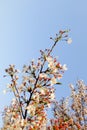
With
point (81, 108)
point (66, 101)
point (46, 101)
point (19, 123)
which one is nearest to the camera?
point (19, 123)

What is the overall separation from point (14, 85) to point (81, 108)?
46.8 feet

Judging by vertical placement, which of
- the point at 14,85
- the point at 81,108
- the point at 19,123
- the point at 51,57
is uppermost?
the point at 81,108

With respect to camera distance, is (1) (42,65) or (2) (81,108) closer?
(1) (42,65)

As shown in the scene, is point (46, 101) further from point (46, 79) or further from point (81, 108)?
point (81, 108)

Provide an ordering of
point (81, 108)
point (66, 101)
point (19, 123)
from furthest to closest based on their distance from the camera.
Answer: point (66, 101)
point (81, 108)
point (19, 123)

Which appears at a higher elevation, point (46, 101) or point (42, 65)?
point (42, 65)

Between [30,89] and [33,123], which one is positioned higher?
[30,89]

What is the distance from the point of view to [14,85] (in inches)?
232

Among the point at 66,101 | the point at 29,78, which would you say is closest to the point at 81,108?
the point at 66,101

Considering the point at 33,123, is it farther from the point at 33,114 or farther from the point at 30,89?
the point at 30,89

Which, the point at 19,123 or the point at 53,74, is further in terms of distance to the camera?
the point at 53,74

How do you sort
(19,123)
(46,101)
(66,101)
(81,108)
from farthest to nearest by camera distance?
(66,101)
(81,108)
(46,101)
(19,123)

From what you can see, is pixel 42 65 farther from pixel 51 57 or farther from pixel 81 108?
pixel 81 108

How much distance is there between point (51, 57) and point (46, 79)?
496 mm
